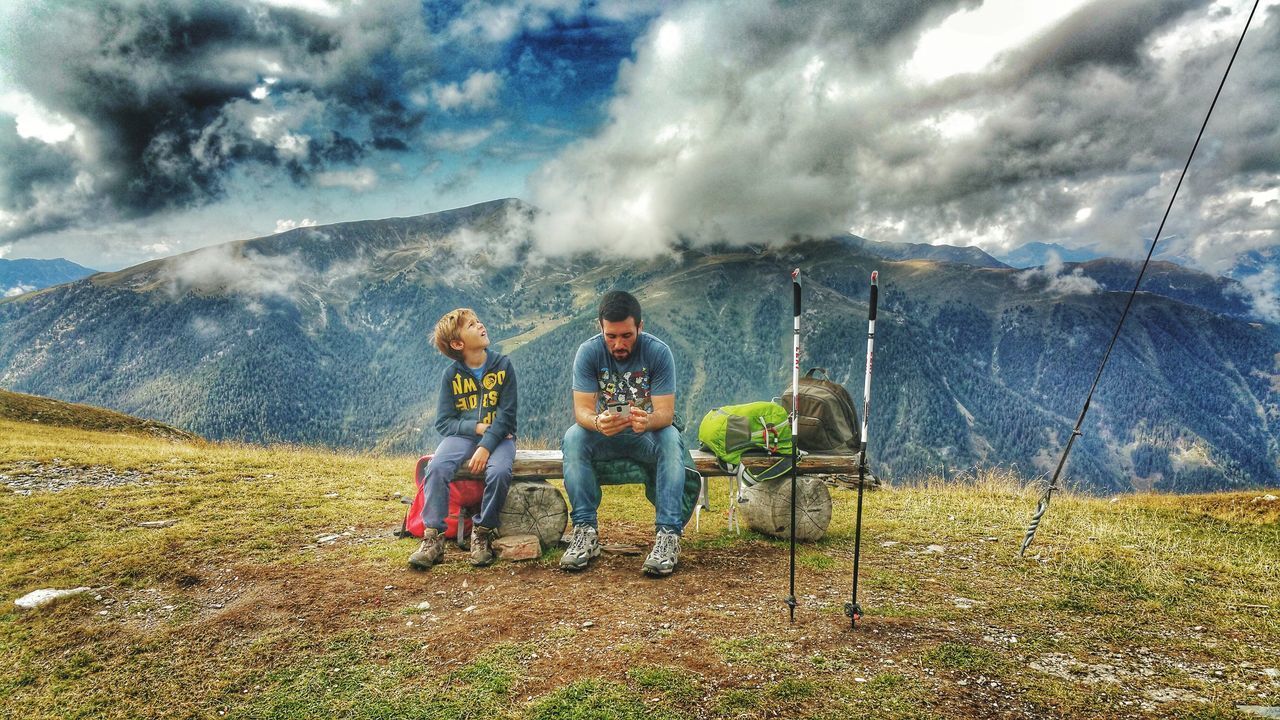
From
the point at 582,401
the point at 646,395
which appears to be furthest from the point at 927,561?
the point at 582,401

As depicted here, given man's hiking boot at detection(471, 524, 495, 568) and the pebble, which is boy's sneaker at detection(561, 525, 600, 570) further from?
the pebble

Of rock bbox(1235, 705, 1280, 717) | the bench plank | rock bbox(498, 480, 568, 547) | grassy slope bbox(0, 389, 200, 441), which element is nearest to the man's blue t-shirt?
the bench plank

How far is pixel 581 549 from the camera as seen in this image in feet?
21.4

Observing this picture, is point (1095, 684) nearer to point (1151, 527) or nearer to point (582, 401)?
point (582, 401)

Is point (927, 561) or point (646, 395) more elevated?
point (646, 395)

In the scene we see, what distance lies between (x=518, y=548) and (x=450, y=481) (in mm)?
1167

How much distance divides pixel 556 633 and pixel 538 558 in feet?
6.57

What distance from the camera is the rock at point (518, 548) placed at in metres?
6.73

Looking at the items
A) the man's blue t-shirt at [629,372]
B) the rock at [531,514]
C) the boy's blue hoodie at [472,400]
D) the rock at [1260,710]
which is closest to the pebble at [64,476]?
the boy's blue hoodie at [472,400]

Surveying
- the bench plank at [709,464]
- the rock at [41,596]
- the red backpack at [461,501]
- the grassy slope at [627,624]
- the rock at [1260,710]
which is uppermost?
the bench plank at [709,464]

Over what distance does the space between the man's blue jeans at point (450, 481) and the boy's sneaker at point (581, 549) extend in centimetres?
104

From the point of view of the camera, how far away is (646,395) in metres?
7.07

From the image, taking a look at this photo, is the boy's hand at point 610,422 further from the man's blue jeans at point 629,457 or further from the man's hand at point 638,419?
the man's blue jeans at point 629,457

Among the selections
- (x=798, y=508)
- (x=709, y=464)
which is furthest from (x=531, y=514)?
(x=798, y=508)
